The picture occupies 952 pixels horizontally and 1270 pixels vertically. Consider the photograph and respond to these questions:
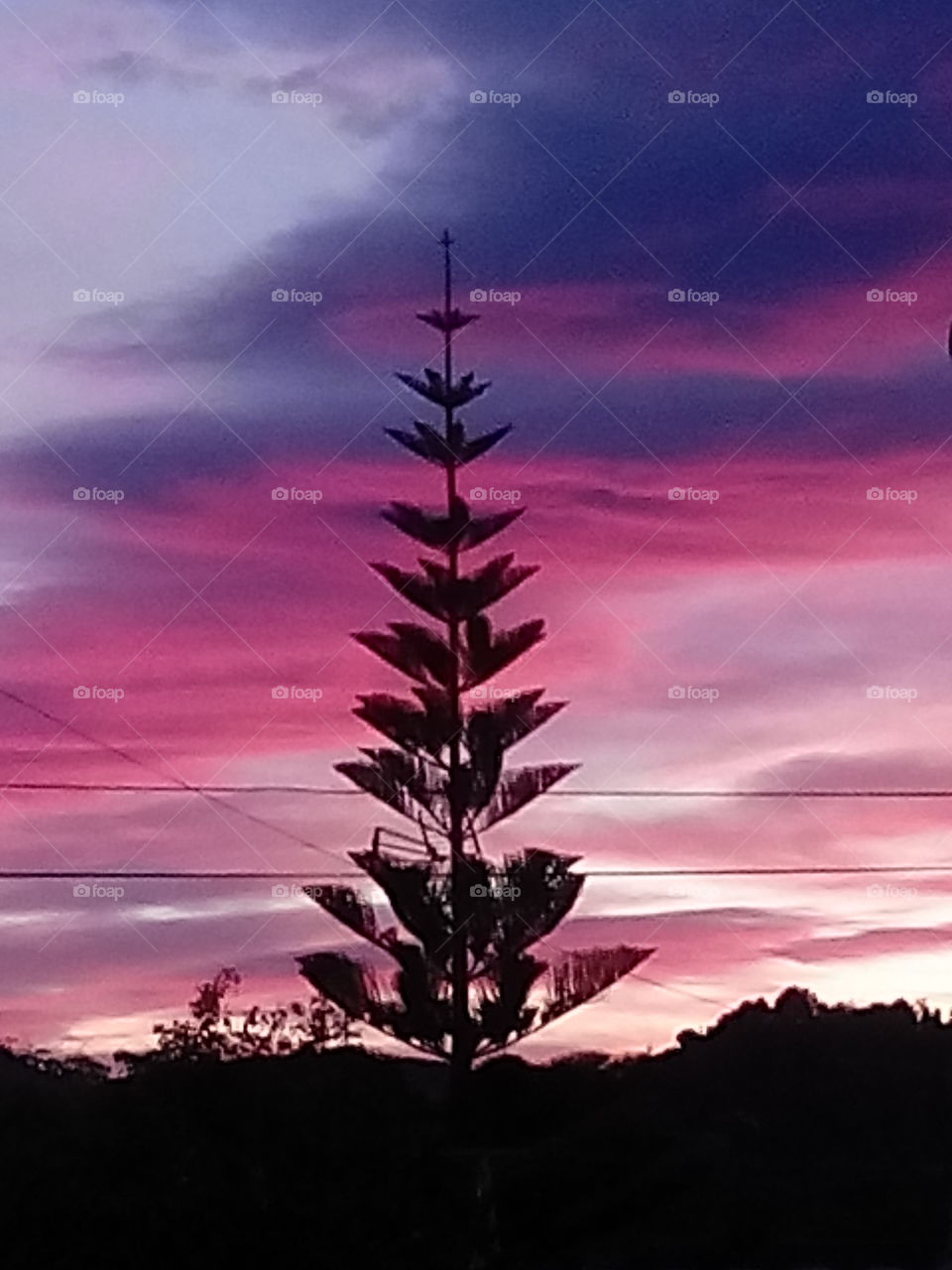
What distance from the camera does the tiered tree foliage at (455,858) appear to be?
40.5 feet

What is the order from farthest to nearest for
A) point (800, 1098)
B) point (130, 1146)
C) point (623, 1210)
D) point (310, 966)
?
1. point (310, 966)
2. point (800, 1098)
3. point (623, 1210)
4. point (130, 1146)

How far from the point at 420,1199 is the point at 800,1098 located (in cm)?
260

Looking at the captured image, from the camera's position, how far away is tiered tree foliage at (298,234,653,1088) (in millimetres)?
12344

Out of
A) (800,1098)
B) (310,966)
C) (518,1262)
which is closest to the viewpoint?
(518,1262)

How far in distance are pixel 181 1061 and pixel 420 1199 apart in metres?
1.38

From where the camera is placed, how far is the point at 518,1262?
9859 mm

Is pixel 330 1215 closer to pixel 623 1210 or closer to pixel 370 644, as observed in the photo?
pixel 623 1210

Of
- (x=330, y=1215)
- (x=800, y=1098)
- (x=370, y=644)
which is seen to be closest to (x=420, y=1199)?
(x=330, y=1215)

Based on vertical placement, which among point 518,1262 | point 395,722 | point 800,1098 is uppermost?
point 395,722

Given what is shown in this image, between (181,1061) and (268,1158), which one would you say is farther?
(181,1061)

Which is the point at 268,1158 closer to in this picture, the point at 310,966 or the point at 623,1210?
the point at 623,1210

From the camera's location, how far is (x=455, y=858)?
499 inches

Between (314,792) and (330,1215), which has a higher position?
(314,792)

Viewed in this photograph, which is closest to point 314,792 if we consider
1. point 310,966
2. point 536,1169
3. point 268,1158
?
point 310,966
